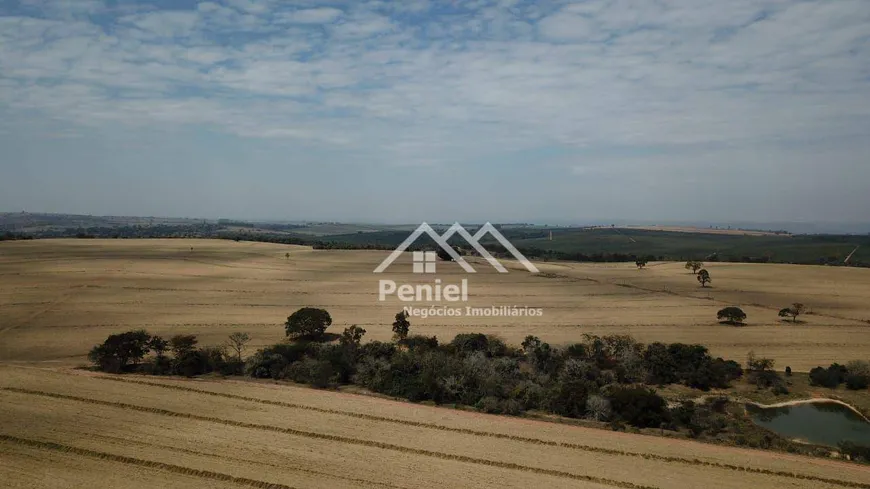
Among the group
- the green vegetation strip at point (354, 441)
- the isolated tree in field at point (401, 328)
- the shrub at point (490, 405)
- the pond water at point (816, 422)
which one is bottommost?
the pond water at point (816, 422)

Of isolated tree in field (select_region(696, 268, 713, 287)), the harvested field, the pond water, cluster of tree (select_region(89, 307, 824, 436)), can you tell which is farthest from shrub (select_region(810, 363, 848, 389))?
isolated tree in field (select_region(696, 268, 713, 287))

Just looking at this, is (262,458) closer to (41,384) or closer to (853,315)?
(41,384)

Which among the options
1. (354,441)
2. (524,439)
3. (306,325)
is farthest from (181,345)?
(524,439)

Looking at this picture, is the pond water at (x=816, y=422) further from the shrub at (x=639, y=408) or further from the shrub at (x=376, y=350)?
the shrub at (x=376, y=350)

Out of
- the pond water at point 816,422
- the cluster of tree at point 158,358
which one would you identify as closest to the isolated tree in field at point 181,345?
the cluster of tree at point 158,358

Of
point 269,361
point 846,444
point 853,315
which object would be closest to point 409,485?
point 269,361

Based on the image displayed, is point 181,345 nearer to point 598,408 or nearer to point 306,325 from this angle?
point 306,325
